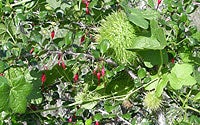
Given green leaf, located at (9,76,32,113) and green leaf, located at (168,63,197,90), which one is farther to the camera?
green leaf, located at (168,63,197,90)

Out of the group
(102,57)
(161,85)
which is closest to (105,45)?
(102,57)

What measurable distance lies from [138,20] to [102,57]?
139mm

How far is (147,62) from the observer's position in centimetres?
129

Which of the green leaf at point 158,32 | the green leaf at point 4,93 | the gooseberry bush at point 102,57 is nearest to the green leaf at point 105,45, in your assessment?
the gooseberry bush at point 102,57

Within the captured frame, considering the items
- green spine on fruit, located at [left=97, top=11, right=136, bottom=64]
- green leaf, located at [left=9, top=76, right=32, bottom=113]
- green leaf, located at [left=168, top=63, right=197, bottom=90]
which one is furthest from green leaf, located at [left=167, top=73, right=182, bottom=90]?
green leaf, located at [left=9, top=76, right=32, bottom=113]

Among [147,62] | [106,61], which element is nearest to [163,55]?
[147,62]

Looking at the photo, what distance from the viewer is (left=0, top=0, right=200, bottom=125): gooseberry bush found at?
1227 millimetres

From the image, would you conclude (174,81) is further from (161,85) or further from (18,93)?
(18,93)

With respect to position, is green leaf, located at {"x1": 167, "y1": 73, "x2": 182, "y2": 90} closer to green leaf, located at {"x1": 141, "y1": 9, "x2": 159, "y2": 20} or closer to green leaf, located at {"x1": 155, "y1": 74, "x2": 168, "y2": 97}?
green leaf, located at {"x1": 155, "y1": 74, "x2": 168, "y2": 97}

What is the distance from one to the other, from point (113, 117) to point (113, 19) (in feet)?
1.02

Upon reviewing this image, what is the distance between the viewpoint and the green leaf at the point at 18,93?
115 centimetres

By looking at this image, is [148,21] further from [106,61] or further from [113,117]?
[113,117]

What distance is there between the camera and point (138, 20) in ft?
3.97

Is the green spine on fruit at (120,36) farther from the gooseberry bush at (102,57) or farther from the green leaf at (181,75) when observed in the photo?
the green leaf at (181,75)
